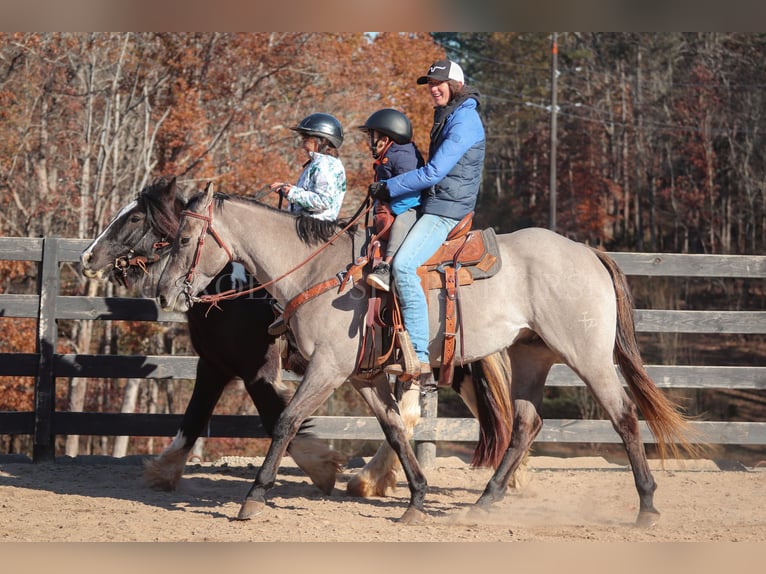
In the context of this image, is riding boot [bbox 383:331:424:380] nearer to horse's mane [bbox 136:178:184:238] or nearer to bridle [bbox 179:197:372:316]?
bridle [bbox 179:197:372:316]

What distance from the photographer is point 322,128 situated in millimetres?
6250

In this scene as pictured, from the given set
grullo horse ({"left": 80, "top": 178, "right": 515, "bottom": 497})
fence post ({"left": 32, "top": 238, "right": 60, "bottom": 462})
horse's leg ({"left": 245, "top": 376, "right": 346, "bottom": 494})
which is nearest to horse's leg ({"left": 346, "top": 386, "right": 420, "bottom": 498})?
grullo horse ({"left": 80, "top": 178, "right": 515, "bottom": 497})

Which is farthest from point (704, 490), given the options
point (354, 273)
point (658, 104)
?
point (658, 104)

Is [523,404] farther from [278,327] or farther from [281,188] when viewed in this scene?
[281,188]

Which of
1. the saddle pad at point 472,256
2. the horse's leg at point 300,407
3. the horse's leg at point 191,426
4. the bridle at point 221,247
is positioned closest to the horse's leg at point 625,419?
the saddle pad at point 472,256

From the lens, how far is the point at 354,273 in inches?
228

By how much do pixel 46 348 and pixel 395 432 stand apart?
3.54 meters

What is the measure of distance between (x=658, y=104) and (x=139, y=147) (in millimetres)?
26312

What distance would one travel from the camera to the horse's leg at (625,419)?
231 inches

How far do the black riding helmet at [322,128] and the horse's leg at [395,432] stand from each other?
1.73 meters

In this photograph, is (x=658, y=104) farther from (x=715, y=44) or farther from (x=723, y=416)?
(x=723, y=416)

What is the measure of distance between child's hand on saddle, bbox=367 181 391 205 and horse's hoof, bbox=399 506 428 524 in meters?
2.10

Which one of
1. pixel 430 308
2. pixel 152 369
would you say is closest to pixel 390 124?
pixel 430 308

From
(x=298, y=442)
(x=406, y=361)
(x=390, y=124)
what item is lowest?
(x=298, y=442)
